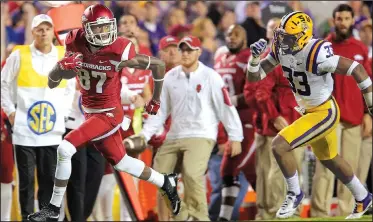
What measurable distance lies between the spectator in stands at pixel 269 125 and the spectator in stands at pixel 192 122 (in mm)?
314

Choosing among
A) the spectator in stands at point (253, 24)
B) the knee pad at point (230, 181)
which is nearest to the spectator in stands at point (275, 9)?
the spectator in stands at point (253, 24)

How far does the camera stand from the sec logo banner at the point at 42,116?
12836 millimetres

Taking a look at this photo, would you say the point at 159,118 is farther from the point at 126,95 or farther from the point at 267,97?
the point at 267,97

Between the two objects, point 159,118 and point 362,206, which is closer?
point 362,206

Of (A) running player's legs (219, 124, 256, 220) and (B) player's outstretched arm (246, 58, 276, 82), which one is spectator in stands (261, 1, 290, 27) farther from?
(B) player's outstretched arm (246, 58, 276, 82)

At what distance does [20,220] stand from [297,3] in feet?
12.8

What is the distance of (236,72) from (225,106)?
2.39ft

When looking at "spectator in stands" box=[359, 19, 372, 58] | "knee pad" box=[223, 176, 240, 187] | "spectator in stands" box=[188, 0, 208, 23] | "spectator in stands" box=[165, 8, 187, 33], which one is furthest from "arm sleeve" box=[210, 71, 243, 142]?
"spectator in stands" box=[188, 0, 208, 23]

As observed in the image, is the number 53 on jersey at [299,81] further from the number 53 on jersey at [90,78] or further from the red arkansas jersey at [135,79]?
the red arkansas jersey at [135,79]

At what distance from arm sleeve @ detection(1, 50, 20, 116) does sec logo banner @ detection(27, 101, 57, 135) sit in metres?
0.20

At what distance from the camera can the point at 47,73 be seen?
12.9 metres

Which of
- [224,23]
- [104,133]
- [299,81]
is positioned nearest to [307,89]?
[299,81]

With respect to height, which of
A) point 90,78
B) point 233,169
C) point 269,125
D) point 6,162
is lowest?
point 233,169

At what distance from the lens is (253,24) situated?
15.3 meters
